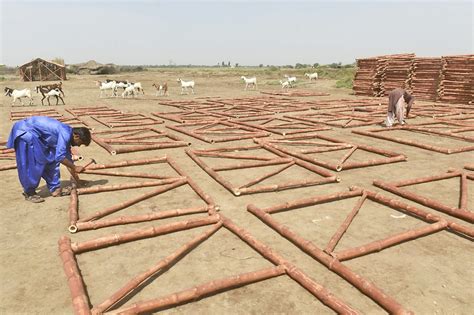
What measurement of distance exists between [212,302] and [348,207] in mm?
3150

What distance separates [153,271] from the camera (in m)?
3.76

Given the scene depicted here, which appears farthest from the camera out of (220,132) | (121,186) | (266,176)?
(220,132)

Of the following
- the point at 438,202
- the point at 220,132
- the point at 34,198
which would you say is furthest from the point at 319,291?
the point at 220,132

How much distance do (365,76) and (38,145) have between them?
2518cm

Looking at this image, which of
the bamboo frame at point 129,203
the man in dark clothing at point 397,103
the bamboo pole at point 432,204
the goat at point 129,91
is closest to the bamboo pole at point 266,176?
the bamboo frame at point 129,203

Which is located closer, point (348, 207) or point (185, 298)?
point (185, 298)

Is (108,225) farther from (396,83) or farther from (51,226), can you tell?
(396,83)

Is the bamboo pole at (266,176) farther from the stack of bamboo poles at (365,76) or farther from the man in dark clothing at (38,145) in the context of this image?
the stack of bamboo poles at (365,76)

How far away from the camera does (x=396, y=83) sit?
24922 mm

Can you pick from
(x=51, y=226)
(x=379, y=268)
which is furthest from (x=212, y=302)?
(x=51, y=226)

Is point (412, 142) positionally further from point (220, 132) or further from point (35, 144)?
point (35, 144)

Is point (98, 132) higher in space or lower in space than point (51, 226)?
higher

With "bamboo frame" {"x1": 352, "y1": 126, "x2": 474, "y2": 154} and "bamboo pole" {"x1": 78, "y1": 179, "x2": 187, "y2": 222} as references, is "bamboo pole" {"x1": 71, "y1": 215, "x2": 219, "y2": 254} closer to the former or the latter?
"bamboo pole" {"x1": 78, "y1": 179, "x2": 187, "y2": 222}

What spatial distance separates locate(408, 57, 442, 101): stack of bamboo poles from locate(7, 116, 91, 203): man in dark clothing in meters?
23.2
